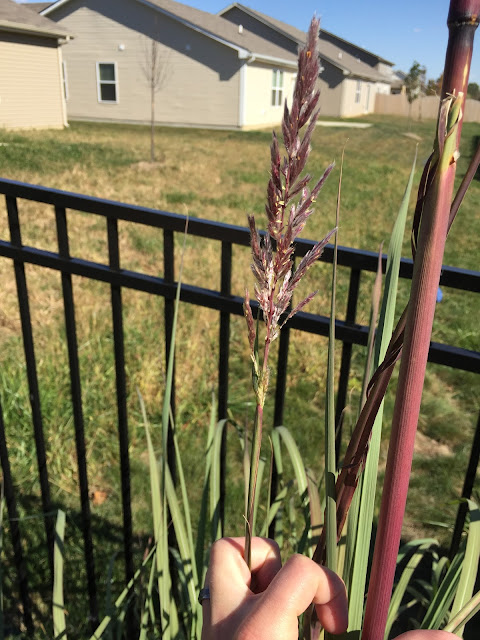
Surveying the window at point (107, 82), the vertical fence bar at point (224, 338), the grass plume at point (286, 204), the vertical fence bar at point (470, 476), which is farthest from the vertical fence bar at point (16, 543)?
the window at point (107, 82)

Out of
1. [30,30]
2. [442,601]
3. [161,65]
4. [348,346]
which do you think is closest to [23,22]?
[30,30]

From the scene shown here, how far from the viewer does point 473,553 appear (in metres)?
0.89

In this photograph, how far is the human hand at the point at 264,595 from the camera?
43 centimetres

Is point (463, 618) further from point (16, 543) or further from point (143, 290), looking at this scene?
point (16, 543)

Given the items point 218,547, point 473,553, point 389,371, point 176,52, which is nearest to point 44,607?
point 473,553

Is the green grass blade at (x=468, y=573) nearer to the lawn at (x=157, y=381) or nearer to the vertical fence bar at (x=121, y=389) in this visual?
the lawn at (x=157, y=381)

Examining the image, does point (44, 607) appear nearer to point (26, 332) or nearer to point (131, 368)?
point (26, 332)

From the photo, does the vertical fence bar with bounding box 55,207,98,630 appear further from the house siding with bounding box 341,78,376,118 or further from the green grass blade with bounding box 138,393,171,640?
the house siding with bounding box 341,78,376,118

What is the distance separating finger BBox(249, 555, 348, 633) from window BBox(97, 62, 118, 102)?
25.2m

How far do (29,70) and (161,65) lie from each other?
19.2 feet

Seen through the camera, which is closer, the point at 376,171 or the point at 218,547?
the point at 218,547

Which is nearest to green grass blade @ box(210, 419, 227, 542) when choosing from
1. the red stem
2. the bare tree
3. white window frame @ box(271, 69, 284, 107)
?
the red stem

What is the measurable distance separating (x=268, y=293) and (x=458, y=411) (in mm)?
3809

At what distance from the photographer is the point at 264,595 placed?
1.47 feet
